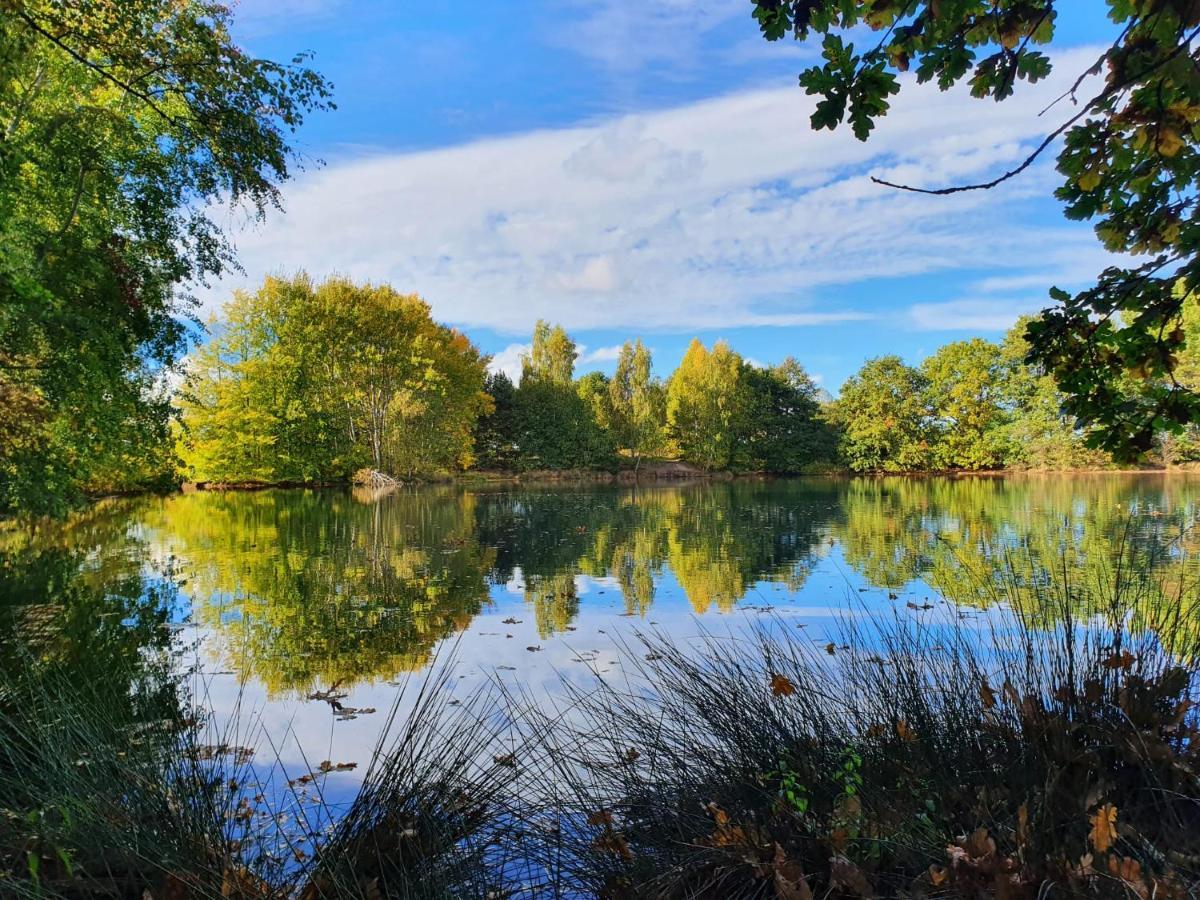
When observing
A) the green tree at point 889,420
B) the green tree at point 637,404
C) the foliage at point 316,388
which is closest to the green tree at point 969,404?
the green tree at point 889,420

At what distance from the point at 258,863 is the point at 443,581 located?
8.78 m

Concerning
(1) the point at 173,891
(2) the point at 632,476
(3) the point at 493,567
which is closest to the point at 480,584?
(3) the point at 493,567

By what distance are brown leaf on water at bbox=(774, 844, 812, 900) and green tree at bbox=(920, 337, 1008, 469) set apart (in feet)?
184

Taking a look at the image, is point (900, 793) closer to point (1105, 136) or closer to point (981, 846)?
point (981, 846)

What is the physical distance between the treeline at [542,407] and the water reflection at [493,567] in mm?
17079

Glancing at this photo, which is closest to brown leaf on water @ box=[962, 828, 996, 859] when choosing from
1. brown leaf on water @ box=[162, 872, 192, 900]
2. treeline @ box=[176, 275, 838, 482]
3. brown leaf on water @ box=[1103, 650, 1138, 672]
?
brown leaf on water @ box=[1103, 650, 1138, 672]

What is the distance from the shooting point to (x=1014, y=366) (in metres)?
51.5

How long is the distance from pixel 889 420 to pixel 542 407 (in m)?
26.3

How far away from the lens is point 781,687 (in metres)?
3.49

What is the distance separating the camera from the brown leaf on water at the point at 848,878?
7.24 ft

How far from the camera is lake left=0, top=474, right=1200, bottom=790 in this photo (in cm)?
614

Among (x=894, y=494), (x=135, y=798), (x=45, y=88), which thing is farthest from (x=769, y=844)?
(x=894, y=494)

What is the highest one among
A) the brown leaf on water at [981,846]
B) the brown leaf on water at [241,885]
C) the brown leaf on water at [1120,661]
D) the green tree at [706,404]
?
the green tree at [706,404]

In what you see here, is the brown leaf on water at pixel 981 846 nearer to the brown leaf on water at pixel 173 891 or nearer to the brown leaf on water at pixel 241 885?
the brown leaf on water at pixel 241 885
